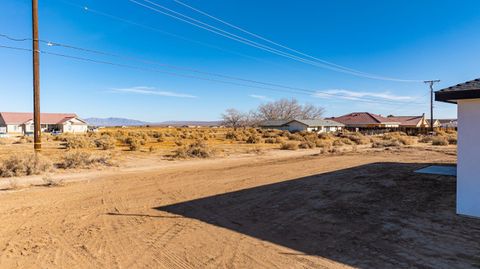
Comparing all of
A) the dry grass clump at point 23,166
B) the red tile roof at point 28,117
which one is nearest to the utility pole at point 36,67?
the dry grass clump at point 23,166

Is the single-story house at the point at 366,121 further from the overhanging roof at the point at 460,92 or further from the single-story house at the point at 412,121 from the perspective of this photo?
the overhanging roof at the point at 460,92

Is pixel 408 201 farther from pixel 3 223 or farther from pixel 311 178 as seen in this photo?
pixel 3 223

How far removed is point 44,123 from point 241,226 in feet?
284

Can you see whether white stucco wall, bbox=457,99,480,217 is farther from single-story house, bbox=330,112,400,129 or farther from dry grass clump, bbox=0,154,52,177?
single-story house, bbox=330,112,400,129

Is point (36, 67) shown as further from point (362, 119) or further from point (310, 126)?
point (362, 119)

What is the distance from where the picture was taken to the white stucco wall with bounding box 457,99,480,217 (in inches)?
277

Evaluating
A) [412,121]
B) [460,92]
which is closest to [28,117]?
[460,92]

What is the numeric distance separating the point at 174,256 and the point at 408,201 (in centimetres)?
→ 646

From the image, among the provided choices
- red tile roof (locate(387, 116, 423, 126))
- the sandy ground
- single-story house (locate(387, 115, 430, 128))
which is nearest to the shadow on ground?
the sandy ground

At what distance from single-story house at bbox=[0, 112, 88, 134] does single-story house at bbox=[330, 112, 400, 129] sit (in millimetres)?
67881

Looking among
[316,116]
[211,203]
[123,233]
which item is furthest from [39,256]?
[316,116]

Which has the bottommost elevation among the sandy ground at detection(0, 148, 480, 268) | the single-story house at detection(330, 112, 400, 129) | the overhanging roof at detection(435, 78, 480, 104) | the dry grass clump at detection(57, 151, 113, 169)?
the sandy ground at detection(0, 148, 480, 268)

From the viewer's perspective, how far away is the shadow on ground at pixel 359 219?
17.8ft

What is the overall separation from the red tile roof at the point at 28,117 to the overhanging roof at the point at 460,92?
87619 mm
